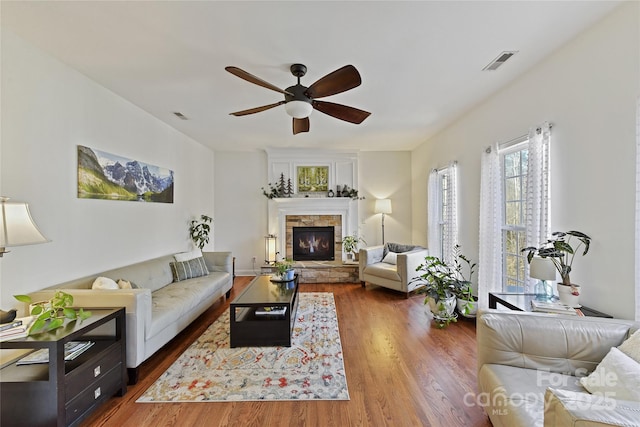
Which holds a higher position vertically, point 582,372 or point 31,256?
point 31,256

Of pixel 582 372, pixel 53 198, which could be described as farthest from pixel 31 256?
pixel 582 372

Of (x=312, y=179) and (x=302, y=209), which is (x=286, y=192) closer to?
(x=302, y=209)

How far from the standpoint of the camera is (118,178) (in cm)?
327

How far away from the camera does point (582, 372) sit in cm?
162

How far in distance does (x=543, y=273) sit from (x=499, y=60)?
6.21 feet

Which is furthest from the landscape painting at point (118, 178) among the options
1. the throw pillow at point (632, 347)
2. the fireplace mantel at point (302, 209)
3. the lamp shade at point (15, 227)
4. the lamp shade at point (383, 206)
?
the throw pillow at point (632, 347)

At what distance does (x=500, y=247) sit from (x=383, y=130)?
8.32ft

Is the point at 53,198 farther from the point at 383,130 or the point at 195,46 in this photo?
the point at 383,130

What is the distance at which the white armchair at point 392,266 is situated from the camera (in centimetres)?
454

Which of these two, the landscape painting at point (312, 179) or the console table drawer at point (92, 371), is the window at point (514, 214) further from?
the console table drawer at point (92, 371)

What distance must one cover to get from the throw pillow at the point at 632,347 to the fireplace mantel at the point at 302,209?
4730 mm

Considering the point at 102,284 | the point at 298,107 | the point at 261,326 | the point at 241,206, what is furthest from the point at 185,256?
the point at 298,107

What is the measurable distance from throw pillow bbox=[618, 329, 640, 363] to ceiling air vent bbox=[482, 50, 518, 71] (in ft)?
7.24

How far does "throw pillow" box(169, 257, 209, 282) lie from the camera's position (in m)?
3.87
